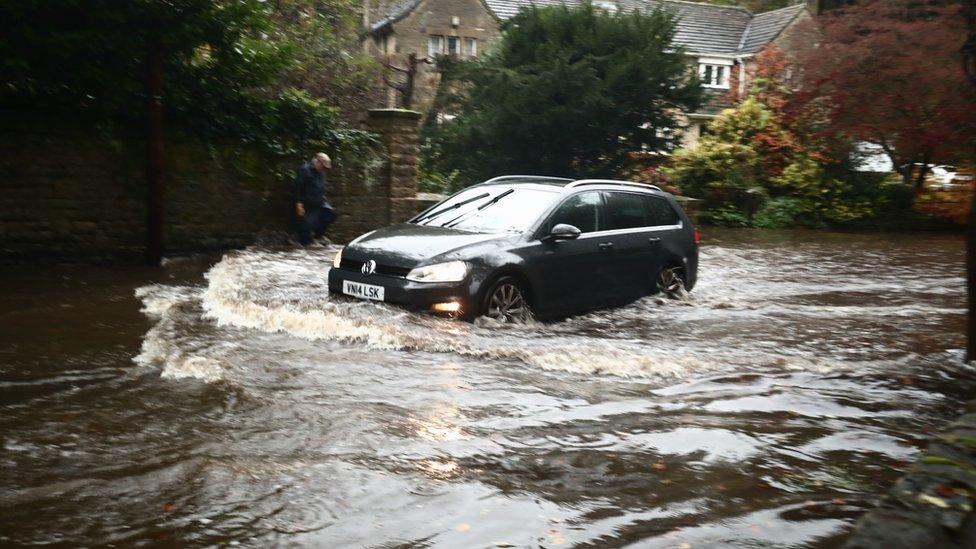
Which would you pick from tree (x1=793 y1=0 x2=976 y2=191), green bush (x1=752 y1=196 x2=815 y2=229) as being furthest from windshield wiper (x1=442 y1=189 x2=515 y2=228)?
green bush (x1=752 y1=196 x2=815 y2=229)

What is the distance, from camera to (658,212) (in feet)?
39.7

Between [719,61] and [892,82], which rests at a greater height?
[719,61]

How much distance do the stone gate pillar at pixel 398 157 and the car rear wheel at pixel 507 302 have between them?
7958 mm

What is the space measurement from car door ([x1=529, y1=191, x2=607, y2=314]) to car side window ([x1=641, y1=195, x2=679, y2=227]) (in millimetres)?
1012

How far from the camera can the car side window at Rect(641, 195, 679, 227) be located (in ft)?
39.2

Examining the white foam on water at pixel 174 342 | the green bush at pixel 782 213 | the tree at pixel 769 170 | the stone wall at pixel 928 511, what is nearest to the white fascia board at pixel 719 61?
the tree at pixel 769 170

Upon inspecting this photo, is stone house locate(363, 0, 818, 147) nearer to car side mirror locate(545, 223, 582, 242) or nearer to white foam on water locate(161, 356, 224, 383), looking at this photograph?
car side mirror locate(545, 223, 582, 242)

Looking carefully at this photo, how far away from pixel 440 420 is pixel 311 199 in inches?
406

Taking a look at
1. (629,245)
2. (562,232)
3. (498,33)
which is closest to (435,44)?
(498,33)

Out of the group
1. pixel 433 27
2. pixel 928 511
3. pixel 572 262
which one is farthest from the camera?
pixel 433 27

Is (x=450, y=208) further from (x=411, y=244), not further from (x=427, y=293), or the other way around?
(x=427, y=293)

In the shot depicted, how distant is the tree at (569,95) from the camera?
76.1ft

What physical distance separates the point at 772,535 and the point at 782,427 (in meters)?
2.07

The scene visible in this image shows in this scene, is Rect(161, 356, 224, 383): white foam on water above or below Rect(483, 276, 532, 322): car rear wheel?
below
